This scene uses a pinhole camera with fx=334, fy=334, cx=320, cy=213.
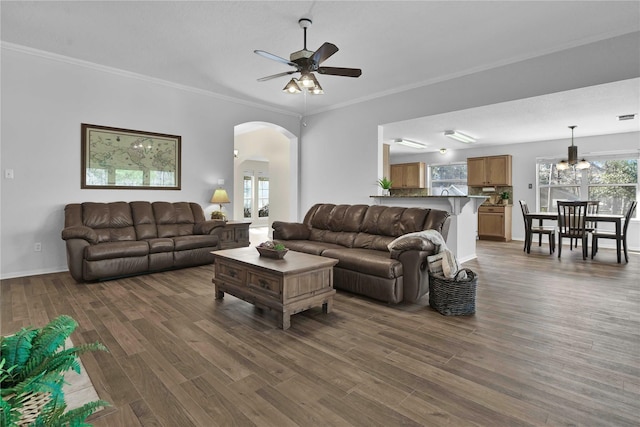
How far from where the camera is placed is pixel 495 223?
8.48 m

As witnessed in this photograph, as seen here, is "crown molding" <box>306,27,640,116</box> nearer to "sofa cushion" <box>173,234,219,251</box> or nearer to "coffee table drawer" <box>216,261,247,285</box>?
"sofa cushion" <box>173,234,219,251</box>

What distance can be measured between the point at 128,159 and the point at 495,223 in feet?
26.9

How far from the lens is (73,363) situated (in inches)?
43.9

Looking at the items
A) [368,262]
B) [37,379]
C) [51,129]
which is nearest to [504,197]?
[368,262]

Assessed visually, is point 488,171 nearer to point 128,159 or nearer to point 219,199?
point 219,199

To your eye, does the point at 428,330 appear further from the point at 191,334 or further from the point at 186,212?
the point at 186,212

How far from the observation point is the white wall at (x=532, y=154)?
283 inches

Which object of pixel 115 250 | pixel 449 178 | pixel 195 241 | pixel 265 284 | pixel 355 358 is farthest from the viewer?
pixel 449 178

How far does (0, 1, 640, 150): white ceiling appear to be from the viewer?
336cm

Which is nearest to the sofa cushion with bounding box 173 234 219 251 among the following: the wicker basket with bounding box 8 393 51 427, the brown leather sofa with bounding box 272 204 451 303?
the brown leather sofa with bounding box 272 204 451 303

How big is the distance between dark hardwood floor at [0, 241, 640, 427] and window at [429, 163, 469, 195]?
6.19 metres

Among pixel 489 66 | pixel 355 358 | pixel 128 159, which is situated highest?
pixel 489 66

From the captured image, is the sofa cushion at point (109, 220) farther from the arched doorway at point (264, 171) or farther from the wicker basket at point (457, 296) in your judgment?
the wicker basket at point (457, 296)

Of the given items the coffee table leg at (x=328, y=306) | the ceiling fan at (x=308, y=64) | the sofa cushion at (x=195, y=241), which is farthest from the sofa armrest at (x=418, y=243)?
the sofa cushion at (x=195, y=241)
